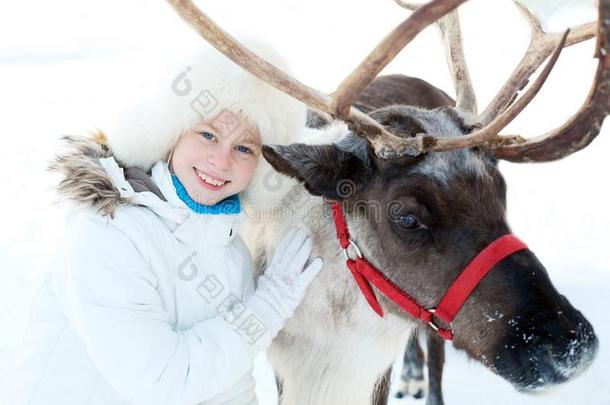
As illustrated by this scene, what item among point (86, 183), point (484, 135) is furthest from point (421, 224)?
point (86, 183)

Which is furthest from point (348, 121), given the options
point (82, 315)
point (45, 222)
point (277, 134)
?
point (45, 222)

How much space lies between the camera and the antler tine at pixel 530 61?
2639mm

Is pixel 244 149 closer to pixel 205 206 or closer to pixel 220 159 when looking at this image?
pixel 220 159

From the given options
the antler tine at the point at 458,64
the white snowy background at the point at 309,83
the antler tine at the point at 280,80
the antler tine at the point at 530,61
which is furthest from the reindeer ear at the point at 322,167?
the antler tine at the point at 458,64

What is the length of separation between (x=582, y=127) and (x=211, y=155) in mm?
1256

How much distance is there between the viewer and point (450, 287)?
2203mm

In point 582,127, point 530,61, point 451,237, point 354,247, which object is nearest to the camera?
point 582,127

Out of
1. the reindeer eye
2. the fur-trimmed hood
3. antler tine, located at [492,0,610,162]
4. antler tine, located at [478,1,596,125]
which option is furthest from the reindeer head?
the fur-trimmed hood

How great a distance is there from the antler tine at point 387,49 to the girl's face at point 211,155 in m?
0.35

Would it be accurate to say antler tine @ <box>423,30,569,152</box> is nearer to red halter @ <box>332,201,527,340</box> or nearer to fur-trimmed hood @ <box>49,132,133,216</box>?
red halter @ <box>332,201,527,340</box>

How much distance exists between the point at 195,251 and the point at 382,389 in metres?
1.51

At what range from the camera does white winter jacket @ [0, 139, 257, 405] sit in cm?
202

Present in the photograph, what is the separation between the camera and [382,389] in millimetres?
3316

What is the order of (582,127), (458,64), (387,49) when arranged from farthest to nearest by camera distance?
(458,64)
(582,127)
(387,49)
